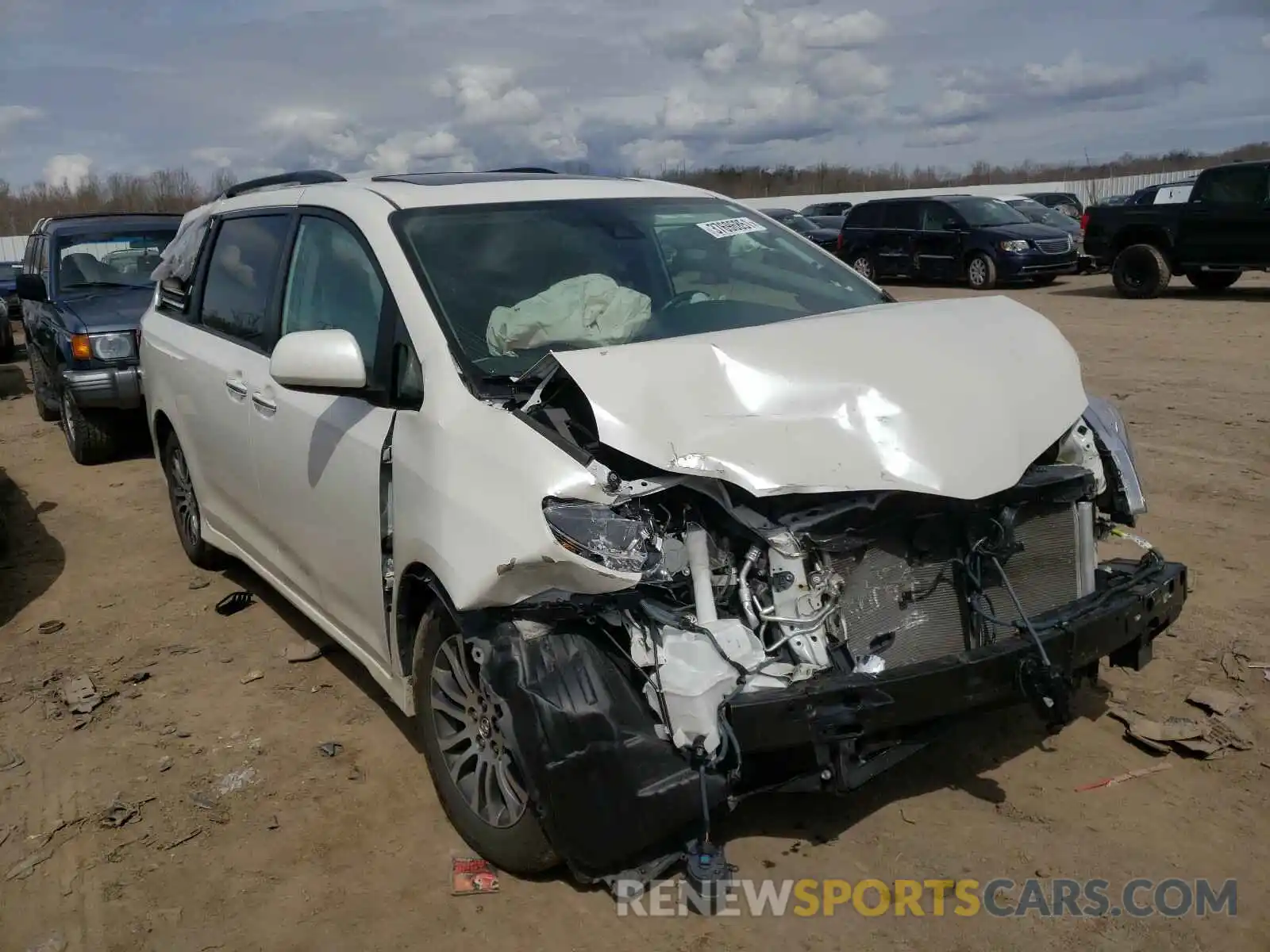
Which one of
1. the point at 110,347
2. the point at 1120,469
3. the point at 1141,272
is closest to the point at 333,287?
the point at 1120,469

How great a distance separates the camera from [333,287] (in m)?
3.83

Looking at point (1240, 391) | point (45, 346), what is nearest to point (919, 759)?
point (1240, 391)

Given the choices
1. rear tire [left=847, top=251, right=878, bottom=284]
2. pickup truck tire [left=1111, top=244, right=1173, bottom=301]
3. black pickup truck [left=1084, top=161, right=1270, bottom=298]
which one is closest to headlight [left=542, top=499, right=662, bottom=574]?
black pickup truck [left=1084, top=161, right=1270, bottom=298]

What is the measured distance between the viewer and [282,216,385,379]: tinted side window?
3.52 metres

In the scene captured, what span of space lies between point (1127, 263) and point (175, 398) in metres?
14.7

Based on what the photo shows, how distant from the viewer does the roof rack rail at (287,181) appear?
4750mm

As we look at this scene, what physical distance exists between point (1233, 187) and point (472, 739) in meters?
15.3

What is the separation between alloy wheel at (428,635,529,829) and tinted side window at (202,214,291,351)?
1.81m

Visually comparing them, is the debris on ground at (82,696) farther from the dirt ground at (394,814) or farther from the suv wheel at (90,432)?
the suv wheel at (90,432)

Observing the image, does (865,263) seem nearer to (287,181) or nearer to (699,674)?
(287,181)

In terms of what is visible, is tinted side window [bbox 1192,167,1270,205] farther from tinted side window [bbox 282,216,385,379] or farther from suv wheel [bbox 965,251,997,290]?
tinted side window [bbox 282,216,385,379]

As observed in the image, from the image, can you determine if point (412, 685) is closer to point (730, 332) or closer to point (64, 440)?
point (730, 332)

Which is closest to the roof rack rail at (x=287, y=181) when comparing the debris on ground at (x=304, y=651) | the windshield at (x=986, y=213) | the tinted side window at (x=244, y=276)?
the tinted side window at (x=244, y=276)

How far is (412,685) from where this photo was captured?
Result: 128 inches
